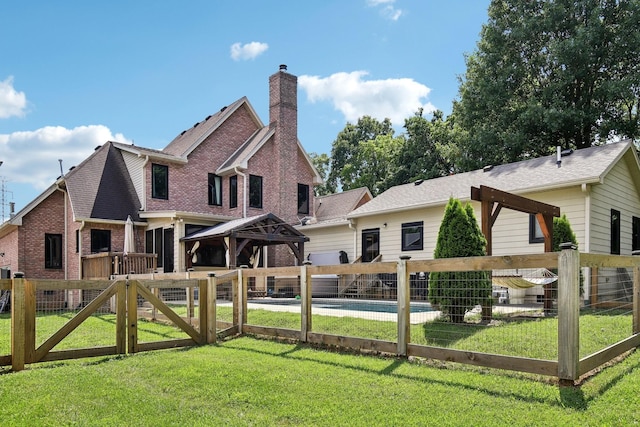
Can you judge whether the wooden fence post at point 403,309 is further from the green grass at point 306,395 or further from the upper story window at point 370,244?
the upper story window at point 370,244

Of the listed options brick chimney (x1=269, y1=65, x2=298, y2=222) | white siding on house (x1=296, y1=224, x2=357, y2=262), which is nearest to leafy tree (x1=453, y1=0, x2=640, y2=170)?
brick chimney (x1=269, y1=65, x2=298, y2=222)

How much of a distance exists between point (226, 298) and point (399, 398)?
8926 mm

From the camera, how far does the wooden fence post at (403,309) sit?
6254 mm

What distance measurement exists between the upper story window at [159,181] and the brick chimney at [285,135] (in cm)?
490

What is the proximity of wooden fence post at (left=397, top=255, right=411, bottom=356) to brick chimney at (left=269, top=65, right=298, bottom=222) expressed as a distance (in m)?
16.2

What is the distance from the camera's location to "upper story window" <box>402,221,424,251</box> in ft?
53.2

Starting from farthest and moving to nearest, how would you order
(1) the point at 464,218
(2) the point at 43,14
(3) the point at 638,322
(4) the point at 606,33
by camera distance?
(4) the point at 606,33 → (2) the point at 43,14 → (1) the point at 464,218 → (3) the point at 638,322

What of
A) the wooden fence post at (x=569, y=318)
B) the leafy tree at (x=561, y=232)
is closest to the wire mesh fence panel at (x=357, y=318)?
the wooden fence post at (x=569, y=318)

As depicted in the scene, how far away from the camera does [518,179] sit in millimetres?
14477

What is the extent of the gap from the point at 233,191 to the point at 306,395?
17.9 m

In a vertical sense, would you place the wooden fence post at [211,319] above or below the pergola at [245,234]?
below

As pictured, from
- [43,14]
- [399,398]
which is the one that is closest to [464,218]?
[399,398]

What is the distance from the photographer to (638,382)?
4.80 metres

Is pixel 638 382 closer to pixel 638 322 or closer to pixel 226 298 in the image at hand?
pixel 638 322
